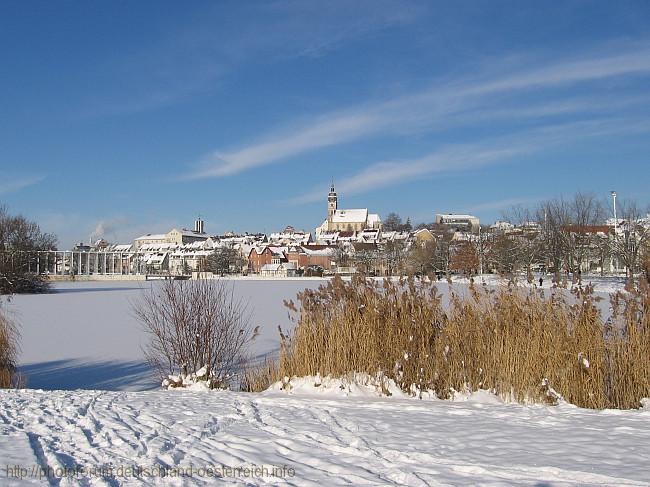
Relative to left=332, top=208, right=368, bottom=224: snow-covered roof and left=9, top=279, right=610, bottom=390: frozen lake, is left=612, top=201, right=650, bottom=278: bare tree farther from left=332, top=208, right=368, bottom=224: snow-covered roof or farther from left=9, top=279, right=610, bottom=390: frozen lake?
left=332, top=208, right=368, bottom=224: snow-covered roof

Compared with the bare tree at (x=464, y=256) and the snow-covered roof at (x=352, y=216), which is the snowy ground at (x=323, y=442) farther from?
the snow-covered roof at (x=352, y=216)

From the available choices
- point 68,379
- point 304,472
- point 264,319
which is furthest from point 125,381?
point 264,319

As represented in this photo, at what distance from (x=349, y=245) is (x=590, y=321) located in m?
124

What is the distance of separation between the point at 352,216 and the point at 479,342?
17612 cm

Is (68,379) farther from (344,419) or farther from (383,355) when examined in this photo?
(344,419)

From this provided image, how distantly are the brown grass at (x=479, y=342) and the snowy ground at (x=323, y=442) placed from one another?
56 cm

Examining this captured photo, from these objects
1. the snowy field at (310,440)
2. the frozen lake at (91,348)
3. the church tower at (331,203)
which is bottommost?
the frozen lake at (91,348)

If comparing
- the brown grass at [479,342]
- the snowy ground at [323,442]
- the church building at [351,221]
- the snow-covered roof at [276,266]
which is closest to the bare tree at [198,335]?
the brown grass at [479,342]

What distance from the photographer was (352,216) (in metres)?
184

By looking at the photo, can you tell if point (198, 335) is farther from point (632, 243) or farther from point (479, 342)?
point (632, 243)

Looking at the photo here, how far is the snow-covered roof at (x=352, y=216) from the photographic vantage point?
18212 cm

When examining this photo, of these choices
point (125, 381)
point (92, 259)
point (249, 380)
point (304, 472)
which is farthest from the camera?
point (92, 259)

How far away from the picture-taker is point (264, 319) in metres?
21.9

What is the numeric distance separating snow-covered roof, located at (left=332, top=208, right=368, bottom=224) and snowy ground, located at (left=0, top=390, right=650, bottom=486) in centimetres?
17538
